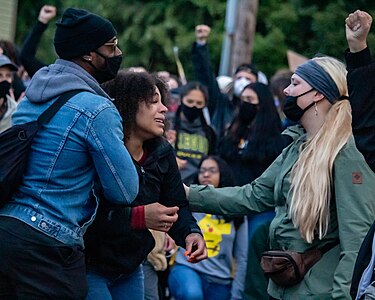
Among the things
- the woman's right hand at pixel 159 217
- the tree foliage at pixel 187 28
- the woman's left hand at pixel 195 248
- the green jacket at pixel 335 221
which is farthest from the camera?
the tree foliage at pixel 187 28

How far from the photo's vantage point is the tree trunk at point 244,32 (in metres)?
15.5

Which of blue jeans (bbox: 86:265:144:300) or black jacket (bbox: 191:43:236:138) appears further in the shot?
black jacket (bbox: 191:43:236:138)

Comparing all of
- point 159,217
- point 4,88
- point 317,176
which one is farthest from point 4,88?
point 317,176

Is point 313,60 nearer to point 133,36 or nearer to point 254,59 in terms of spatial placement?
point 254,59

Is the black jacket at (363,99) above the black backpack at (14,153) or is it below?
above

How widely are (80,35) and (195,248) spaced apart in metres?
1.37

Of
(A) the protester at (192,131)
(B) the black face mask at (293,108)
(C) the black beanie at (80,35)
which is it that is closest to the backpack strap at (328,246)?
(B) the black face mask at (293,108)

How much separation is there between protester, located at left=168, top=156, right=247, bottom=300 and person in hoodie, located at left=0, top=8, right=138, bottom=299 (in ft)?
11.5

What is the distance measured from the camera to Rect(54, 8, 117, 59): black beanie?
488 centimetres

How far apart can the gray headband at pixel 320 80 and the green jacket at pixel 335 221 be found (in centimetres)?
29

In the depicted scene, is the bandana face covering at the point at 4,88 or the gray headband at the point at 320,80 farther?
the bandana face covering at the point at 4,88

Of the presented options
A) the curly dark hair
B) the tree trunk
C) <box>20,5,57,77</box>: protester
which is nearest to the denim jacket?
the curly dark hair

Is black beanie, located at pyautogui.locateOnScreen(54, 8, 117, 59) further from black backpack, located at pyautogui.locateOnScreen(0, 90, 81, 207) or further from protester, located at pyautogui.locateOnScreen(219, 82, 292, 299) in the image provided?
protester, located at pyautogui.locateOnScreen(219, 82, 292, 299)

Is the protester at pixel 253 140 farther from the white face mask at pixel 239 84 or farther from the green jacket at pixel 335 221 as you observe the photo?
the green jacket at pixel 335 221
